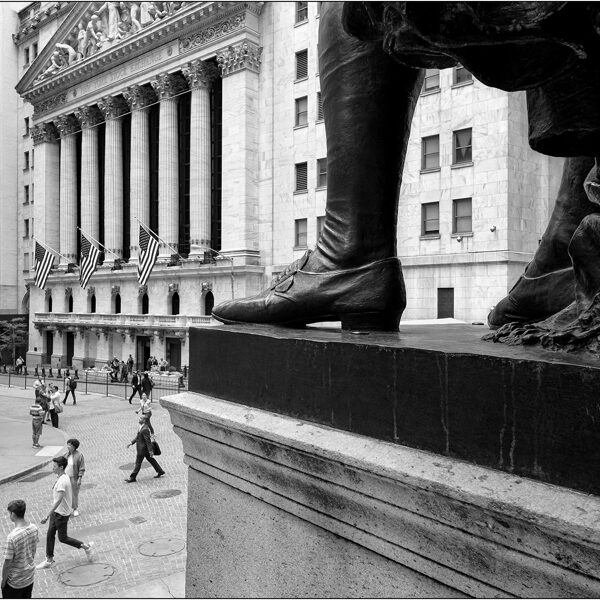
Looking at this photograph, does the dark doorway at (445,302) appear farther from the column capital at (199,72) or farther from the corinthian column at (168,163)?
the column capital at (199,72)

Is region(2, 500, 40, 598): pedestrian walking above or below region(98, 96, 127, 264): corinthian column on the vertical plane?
below

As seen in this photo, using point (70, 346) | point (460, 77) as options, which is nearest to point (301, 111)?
point (460, 77)

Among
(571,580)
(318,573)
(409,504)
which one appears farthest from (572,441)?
(318,573)

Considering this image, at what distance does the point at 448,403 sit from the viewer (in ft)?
6.28

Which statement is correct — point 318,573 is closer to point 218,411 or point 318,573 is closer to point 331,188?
point 218,411

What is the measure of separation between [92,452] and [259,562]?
15296mm

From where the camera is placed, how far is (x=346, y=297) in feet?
9.80

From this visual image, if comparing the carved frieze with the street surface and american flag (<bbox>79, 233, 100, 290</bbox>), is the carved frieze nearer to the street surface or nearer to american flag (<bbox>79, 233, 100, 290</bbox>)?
american flag (<bbox>79, 233, 100, 290</bbox>)

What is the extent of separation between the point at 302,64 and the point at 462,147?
12.2 meters

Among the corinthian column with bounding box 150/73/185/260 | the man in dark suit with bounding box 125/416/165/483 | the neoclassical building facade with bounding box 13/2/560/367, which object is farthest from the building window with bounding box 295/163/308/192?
the man in dark suit with bounding box 125/416/165/483

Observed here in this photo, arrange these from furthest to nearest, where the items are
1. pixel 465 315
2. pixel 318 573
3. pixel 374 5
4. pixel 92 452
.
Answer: pixel 465 315 < pixel 92 452 < pixel 318 573 < pixel 374 5

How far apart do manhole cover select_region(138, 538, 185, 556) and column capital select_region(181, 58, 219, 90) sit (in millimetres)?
35388

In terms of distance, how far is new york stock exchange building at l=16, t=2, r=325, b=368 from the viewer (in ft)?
119

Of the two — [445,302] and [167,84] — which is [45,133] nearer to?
[167,84]
